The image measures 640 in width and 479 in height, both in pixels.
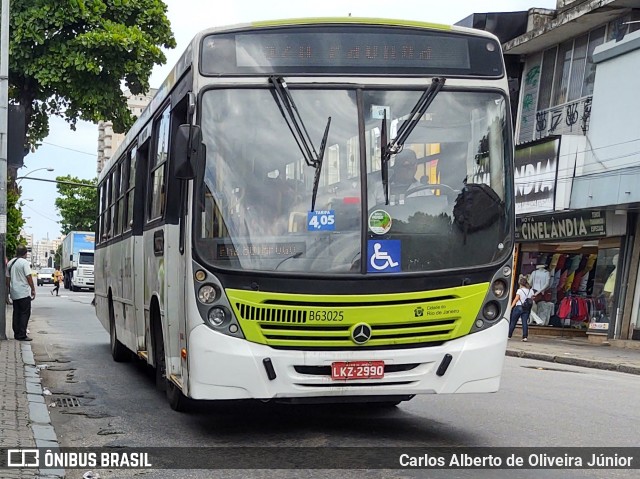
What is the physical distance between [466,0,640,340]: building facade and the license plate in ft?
48.1

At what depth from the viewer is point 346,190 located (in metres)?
7.64

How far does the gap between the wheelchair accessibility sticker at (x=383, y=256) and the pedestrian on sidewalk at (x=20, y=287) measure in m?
11.3

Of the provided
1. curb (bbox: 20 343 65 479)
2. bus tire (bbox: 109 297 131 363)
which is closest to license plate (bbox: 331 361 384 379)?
curb (bbox: 20 343 65 479)

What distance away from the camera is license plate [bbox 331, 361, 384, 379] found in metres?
7.46

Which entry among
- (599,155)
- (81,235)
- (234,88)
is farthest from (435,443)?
(81,235)

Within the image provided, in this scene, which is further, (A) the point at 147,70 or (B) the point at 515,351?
(A) the point at 147,70

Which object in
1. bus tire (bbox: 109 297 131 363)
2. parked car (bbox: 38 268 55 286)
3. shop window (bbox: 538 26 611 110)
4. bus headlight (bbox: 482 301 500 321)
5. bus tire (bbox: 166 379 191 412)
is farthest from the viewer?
parked car (bbox: 38 268 55 286)

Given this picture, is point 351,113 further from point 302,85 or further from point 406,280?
point 406,280

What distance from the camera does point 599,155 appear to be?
2361 centimetres

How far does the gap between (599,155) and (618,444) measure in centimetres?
1642

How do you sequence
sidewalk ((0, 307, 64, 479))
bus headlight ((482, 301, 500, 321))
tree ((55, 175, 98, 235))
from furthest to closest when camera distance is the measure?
tree ((55, 175, 98, 235)) → bus headlight ((482, 301, 500, 321)) → sidewalk ((0, 307, 64, 479))

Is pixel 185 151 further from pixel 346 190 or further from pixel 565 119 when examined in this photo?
pixel 565 119

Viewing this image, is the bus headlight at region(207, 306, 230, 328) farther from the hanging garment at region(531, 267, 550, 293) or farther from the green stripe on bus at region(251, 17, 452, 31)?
the hanging garment at region(531, 267, 550, 293)

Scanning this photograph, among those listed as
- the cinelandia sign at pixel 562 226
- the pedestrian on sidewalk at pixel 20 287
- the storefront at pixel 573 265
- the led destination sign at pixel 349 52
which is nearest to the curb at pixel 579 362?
the storefront at pixel 573 265
